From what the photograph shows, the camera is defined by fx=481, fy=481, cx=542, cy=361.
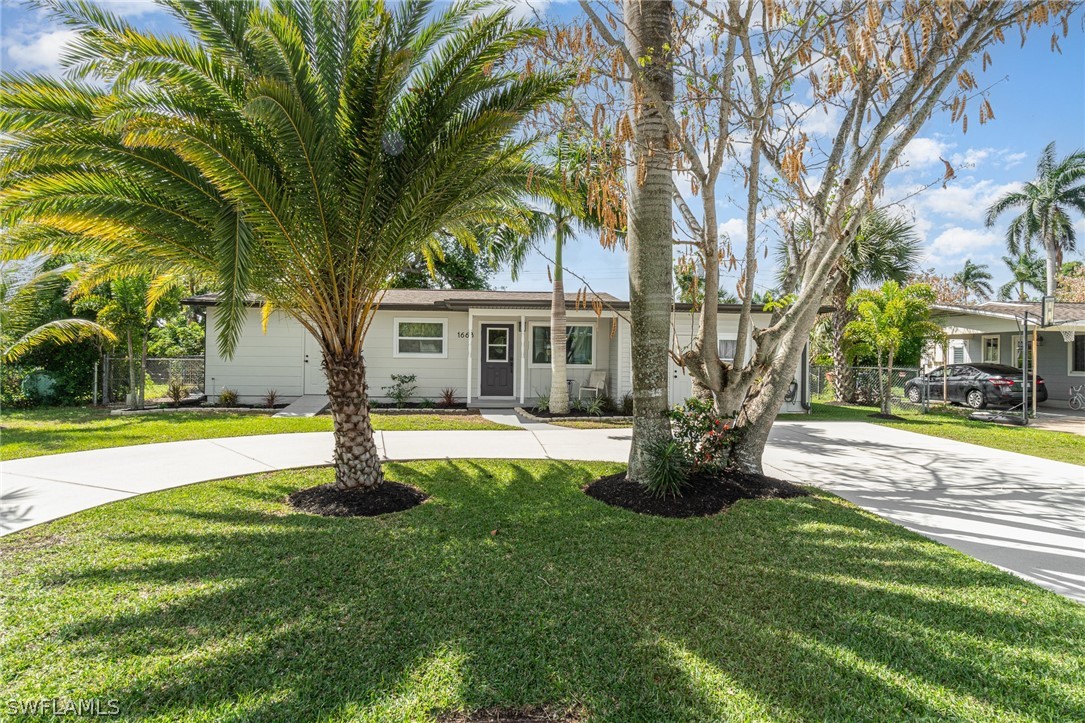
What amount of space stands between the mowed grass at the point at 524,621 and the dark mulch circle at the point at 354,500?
1.05 ft

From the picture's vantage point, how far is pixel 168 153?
444cm

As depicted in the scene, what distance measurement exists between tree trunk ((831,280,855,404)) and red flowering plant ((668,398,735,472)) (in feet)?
44.0

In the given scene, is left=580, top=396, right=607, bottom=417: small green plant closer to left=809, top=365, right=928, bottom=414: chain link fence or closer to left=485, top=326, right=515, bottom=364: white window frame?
left=485, top=326, right=515, bottom=364: white window frame

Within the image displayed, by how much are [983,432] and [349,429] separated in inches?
521

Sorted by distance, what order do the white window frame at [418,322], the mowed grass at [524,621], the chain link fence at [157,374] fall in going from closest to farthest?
the mowed grass at [524,621], the chain link fence at [157,374], the white window frame at [418,322]

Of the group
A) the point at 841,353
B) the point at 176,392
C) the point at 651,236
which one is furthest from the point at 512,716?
the point at 841,353

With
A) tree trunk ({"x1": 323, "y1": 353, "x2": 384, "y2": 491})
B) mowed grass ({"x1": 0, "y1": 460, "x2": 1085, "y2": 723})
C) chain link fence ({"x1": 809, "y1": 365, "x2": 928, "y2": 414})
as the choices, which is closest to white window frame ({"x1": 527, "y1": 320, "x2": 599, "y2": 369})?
chain link fence ({"x1": 809, "y1": 365, "x2": 928, "y2": 414})

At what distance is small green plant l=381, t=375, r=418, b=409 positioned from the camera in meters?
13.6

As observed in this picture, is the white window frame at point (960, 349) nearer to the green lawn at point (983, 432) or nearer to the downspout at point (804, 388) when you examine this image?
the green lawn at point (983, 432)

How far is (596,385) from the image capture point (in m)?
14.1

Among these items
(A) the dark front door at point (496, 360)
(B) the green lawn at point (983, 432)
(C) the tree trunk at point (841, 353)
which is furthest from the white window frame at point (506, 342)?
(C) the tree trunk at point (841, 353)

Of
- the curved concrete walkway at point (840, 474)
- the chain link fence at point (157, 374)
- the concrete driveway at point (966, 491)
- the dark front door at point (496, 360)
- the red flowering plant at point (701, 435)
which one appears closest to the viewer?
the concrete driveway at point (966, 491)

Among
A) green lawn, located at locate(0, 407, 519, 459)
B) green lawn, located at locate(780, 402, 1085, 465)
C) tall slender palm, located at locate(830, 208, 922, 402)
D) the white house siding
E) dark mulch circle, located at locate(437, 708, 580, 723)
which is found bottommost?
dark mulch circle, located at locate(437, 708, 580, 723)

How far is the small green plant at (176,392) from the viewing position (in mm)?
13172
